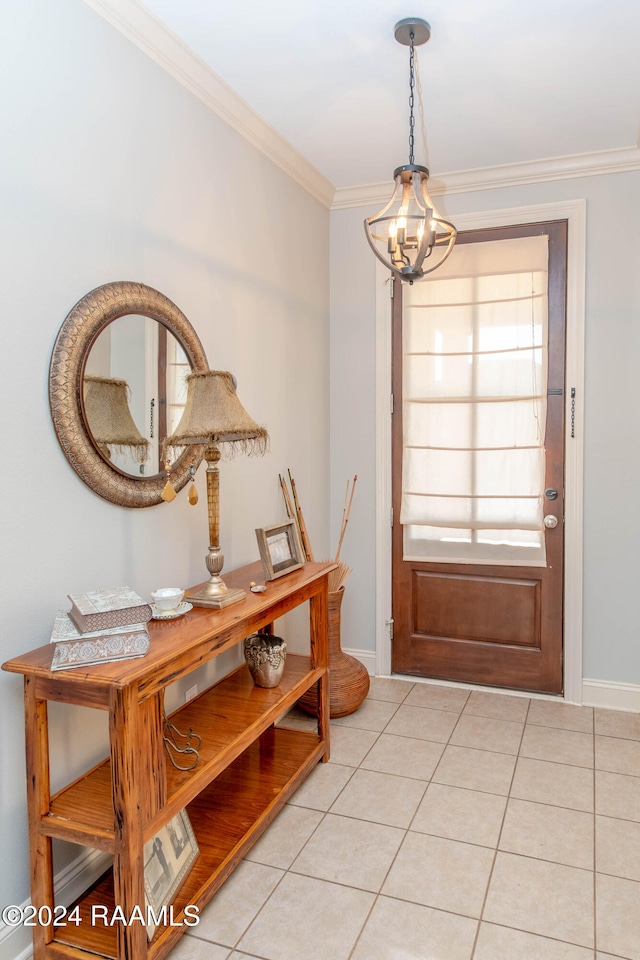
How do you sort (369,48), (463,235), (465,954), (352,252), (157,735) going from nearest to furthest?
(157,735) < (465,954) < (369,48) < (463,235) < (352,252)

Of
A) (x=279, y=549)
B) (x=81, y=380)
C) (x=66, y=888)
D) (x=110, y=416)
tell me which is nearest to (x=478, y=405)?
(x=279, y=549)

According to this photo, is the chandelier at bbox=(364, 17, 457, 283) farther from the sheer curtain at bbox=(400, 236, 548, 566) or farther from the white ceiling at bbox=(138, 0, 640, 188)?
the sheer curtain at bbox=(400, 236, 548, 566)

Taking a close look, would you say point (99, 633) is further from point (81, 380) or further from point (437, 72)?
point (437, 72)

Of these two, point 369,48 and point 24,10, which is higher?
point 369,48

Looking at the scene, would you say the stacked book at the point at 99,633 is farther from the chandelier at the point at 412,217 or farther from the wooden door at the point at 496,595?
the wooden door at the point at 496,595

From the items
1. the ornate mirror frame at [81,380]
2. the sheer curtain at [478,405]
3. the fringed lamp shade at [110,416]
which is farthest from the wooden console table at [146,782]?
the sheer curtain at [478,405]

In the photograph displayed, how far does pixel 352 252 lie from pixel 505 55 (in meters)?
1.45

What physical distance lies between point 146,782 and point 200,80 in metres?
2.34

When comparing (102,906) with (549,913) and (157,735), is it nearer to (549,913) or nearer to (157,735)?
(157,735)

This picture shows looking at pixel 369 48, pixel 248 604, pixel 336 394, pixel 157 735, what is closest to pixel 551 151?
pixel 369 48

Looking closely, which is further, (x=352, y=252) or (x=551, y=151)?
(x=352, y=252)

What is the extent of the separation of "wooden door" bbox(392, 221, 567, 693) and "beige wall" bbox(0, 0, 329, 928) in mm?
1098

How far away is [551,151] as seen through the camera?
3.18 metres

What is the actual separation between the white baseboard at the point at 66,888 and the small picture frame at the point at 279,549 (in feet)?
3.31
